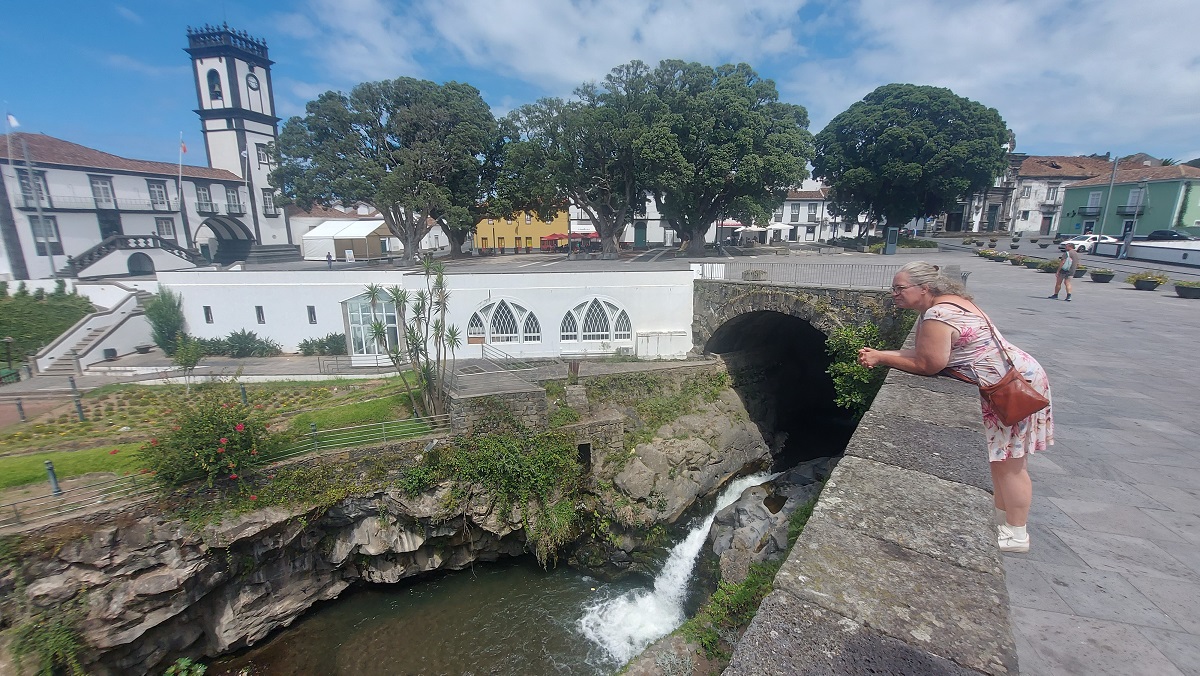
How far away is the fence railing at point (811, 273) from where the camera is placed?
14508mm

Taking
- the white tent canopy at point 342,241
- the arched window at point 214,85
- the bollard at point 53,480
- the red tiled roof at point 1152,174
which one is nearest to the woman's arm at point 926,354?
the bollard at point 53,480

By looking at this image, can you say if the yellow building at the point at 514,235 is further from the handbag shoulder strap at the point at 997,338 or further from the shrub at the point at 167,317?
the handbag shoulder strap at the point at 997,338

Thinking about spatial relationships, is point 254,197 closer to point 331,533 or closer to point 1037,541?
point 331,533

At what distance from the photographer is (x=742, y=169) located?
27.4 meters

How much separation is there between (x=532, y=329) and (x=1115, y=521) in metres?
17.1

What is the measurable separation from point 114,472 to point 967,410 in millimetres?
16550

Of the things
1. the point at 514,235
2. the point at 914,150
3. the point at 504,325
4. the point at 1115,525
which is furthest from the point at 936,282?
the point at 514,235

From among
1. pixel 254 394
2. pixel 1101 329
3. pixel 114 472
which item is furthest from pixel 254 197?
pixel 1101 329

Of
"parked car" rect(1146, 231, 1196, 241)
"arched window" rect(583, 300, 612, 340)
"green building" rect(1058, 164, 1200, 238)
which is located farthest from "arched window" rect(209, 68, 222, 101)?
"parked car" rect(1146, 231, 1196, 241)

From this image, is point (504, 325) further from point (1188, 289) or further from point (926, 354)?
point (1188, 289)

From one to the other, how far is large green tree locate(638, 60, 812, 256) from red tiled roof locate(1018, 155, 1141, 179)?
114ft

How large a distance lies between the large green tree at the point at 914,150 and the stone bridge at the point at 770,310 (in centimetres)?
2369

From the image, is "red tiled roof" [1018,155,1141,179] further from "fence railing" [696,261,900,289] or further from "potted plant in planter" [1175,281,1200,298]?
"fence railing" [696,261,900,289]

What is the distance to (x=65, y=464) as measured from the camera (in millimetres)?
11430
